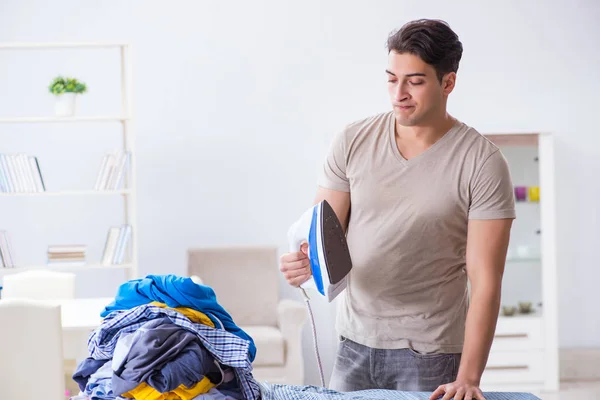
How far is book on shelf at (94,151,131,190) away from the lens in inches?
171

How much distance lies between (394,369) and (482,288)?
0.29 metres

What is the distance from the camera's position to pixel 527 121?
5020mm

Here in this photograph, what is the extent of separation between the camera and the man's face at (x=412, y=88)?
1.80m

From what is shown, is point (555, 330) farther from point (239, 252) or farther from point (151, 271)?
point (151, 271)

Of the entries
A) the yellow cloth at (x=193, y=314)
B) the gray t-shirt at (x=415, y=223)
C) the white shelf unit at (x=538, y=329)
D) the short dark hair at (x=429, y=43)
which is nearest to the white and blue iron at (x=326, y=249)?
the gray t-shirt at (x=415, y=223)

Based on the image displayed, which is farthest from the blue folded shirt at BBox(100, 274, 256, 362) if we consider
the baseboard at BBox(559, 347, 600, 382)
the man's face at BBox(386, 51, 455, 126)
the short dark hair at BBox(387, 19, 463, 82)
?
the baseboard at BBox(559, 347, 600, 382)

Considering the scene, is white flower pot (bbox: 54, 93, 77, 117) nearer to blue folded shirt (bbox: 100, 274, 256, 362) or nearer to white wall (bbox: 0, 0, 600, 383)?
white wall (bbox: 0, 0, 600, 383)

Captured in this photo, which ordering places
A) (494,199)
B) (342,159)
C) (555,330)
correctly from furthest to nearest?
(555,330) < (342,159) < (494,199)

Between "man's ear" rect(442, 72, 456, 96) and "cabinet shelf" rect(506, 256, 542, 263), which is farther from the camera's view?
"cabinet shelf" rect(506, 256, 542, 263)

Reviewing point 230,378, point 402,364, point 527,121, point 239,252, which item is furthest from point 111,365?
point 527,121

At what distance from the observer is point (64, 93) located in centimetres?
433

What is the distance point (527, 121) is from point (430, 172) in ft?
11.0

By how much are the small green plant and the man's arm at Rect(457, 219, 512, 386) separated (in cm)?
302

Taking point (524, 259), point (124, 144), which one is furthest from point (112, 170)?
point (524, 259)
